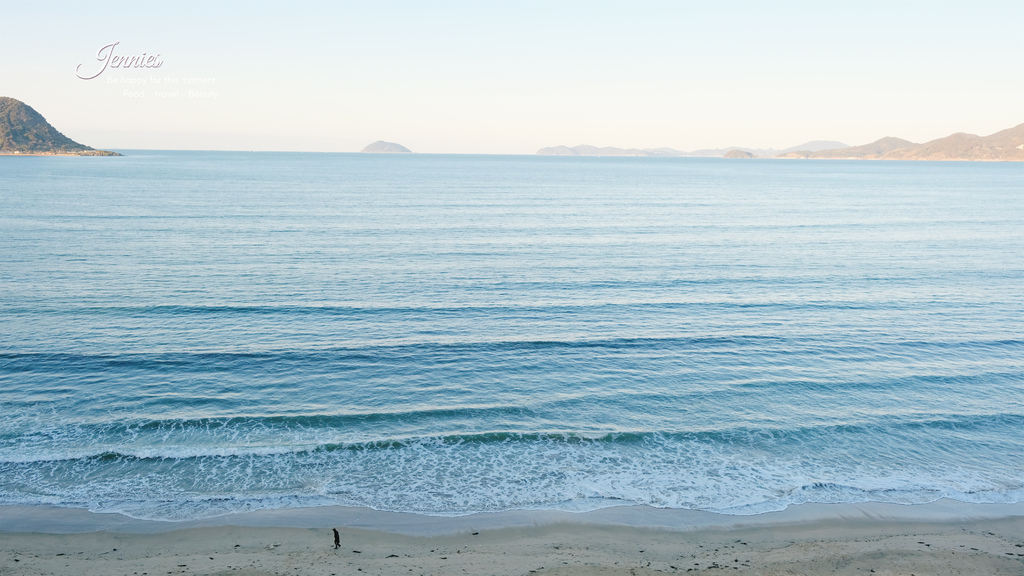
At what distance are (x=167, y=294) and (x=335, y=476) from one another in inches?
836

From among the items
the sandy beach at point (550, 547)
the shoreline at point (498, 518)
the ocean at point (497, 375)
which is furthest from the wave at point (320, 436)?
the sandy beach at point (550, 547)

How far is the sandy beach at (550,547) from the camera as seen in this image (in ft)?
44.4

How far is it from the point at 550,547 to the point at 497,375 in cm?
1029

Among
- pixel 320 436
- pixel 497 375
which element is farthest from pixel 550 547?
pixel 497 375

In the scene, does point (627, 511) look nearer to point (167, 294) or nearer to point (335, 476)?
point (335, 476)

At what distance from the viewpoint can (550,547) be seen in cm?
1459

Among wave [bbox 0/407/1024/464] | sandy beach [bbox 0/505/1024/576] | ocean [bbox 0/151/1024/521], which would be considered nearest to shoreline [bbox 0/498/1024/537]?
sandy beach [bbox 0/505/1024/576]

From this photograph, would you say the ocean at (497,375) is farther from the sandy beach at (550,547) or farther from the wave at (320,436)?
the sandy beach at (550,547)

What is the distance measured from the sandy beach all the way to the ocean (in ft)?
2.95

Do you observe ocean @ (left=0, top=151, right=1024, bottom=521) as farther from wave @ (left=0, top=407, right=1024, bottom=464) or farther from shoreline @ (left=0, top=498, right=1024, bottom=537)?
shoreline @ (left=0, top=498, right=1024, bottom=537)

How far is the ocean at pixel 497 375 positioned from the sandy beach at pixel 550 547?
90 cm

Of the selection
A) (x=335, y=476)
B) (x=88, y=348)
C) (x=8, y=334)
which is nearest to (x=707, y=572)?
(x=335, y=476)

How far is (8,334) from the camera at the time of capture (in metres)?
27.1

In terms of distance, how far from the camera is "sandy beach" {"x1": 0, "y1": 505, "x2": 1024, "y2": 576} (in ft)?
44.4
